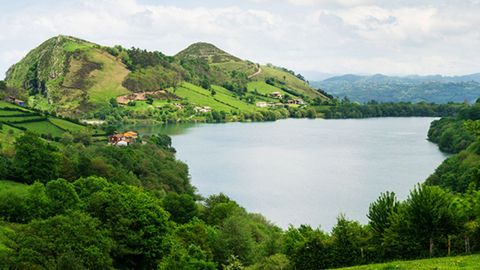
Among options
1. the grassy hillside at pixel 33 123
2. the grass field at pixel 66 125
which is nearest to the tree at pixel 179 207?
the grassy hillside at pixel 33 123

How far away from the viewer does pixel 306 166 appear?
361ft

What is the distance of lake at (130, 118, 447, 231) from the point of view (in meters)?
76.1

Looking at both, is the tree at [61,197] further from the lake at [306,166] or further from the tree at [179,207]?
the lake at [306,166]

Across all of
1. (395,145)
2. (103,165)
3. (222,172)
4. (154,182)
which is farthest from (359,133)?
(103,165)

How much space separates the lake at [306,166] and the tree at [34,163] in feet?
92.0

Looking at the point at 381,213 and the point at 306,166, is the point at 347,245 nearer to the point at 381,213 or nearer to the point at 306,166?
the point at 381,213

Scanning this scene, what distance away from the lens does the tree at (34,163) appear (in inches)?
2124

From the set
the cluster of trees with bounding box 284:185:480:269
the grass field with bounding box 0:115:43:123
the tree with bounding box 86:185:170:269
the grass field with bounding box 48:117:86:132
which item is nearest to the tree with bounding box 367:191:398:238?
the cluster of trees with bounding box 284:185:480:269

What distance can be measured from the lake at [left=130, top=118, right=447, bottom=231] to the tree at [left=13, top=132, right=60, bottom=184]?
92.0 feet

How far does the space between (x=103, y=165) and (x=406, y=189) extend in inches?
1901

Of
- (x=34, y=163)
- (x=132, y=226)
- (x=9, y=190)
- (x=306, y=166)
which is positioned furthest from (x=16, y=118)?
(x=132, y=226)

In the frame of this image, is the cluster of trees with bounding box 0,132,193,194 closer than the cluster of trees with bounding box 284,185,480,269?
No

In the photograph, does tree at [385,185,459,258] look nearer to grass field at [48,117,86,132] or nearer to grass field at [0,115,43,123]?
grass field at [0,115,43,123]

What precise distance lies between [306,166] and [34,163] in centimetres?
6559
